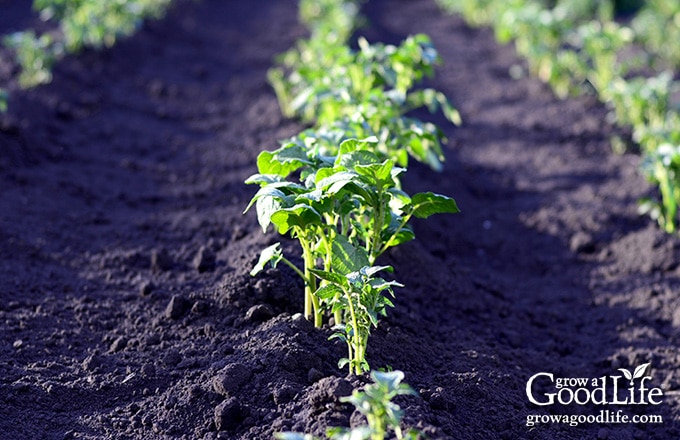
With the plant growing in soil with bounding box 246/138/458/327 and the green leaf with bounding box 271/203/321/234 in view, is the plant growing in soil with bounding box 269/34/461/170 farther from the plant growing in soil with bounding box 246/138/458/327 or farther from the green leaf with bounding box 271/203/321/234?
the green leaf with bounding box 271/203/321/234

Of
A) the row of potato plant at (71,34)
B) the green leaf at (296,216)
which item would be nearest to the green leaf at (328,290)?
the green leaf at (296,216)

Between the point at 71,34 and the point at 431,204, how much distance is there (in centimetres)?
594

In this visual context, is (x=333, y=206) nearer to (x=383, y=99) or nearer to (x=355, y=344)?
(x=355, y=344)

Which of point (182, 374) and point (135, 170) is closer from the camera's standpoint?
point (182, 374)

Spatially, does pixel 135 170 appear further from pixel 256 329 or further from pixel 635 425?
pixel 635 425

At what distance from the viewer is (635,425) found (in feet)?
11.2

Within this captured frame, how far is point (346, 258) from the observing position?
3000mm

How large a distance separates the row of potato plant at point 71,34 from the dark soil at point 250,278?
19cm

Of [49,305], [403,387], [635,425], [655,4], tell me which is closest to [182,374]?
[49,305]

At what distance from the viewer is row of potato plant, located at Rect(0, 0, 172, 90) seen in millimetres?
7031

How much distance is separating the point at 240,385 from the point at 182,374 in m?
0.34

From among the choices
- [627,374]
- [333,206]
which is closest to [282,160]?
[333,206]

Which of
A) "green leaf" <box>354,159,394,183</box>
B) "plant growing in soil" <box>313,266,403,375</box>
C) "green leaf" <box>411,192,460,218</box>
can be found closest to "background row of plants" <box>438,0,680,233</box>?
"green leaf" <box>411,192,460,218</box>

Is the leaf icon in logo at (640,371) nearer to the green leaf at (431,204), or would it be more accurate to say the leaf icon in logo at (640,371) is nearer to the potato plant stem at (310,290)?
the green leaf at (431,204)
